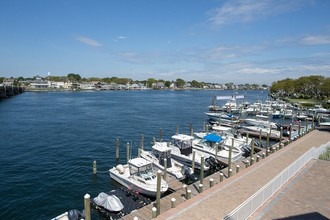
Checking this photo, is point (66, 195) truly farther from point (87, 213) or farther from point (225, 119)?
point (225, 119)

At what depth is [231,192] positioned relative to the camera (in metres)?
17.3

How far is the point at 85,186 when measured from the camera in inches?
940

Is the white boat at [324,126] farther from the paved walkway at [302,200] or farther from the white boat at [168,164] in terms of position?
the white boat at [168,164]

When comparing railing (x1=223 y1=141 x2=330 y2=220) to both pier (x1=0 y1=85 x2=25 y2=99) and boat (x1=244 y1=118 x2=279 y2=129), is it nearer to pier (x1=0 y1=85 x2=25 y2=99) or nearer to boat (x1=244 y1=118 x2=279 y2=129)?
boat (x1=244 y1=118 x2=279 y2=129)

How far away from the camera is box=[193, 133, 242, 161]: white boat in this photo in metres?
29.4

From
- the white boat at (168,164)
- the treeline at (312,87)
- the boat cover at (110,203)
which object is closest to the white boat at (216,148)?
the white boat at (168,164)

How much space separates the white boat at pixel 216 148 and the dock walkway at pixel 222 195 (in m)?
4.35

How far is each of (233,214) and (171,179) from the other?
12262mm

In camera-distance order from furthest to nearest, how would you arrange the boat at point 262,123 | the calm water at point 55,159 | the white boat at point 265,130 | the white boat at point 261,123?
1. the white boat at point 261,123
2. the boat at point 262,123
3. the white boat at point 265,130
4. the calm water at point 55,159

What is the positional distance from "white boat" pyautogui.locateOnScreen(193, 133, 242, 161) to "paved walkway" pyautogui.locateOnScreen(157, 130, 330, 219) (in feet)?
14.0

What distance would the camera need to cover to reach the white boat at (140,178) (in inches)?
810

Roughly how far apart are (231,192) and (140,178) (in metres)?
7.66

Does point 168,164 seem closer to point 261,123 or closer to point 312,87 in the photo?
point 261,123

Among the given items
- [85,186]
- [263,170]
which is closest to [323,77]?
[263,170]
